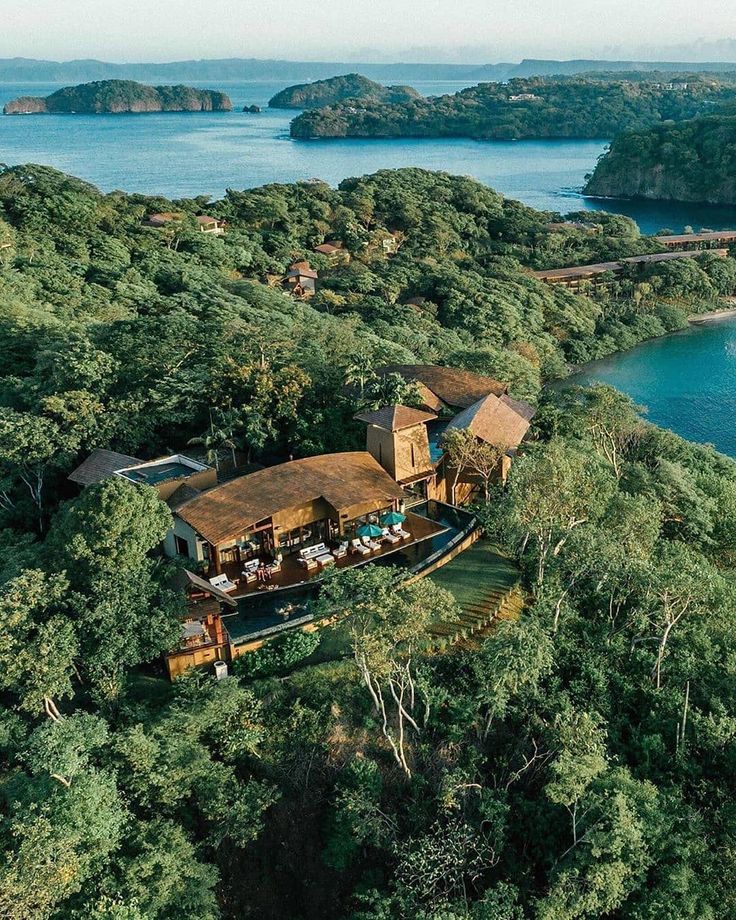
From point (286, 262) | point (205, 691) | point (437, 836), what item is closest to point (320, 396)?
point (205, 691)

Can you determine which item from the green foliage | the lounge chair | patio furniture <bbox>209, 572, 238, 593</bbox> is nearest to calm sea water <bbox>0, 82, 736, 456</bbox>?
the lounge chair

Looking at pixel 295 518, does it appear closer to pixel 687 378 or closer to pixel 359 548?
pixel 359 548

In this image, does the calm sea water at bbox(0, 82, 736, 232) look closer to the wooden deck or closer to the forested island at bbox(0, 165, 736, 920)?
the forested island at bbox(0, 165, 736, 920)

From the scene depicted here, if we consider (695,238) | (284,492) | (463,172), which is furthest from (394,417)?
(463,172)

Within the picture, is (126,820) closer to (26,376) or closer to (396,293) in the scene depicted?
(26,376)

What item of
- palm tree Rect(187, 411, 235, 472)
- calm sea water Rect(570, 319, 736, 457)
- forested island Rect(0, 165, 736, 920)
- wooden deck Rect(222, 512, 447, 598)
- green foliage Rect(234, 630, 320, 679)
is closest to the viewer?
forested island Rect(0, 165, 736, 920)

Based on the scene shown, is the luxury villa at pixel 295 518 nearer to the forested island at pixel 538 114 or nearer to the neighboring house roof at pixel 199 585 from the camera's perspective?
the neighboring house roof at pixel 199 585
